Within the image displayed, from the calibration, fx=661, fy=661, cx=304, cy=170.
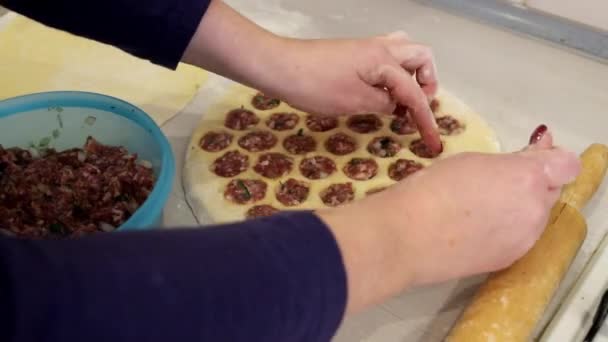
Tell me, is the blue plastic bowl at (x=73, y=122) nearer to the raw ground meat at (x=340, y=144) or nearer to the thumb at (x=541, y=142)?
the raw ground meat at (x=340, y=144)

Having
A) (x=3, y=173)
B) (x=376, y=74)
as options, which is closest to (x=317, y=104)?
(x=376, y=74)

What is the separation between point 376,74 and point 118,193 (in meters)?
0.37

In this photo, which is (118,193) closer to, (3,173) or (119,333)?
(3,173)

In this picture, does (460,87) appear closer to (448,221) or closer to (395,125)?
(395,125)

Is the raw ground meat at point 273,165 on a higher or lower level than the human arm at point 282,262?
lower

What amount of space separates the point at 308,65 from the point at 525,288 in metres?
0.38

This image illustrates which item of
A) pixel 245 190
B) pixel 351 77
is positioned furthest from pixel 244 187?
pixel 351 77

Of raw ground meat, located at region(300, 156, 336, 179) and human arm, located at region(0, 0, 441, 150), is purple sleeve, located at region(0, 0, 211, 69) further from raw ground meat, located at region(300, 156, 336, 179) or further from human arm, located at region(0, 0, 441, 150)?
raw ground meat, located at region(300, 156, 336, 179)

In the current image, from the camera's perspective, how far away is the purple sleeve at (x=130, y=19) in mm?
770

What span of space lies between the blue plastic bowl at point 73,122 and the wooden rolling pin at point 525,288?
1.51 ft

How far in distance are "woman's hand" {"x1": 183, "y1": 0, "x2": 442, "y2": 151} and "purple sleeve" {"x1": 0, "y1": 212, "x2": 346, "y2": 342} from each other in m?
0.35

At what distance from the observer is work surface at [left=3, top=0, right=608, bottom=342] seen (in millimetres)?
793

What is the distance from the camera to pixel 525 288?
0.71 m

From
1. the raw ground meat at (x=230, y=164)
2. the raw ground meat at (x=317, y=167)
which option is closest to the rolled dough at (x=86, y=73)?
the raw ground meat at (x=230, y=164)
